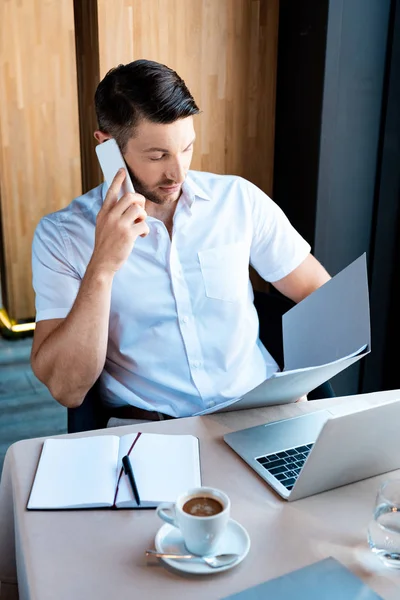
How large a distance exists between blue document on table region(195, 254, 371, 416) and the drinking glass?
0.97ft

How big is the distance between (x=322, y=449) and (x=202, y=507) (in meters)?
0.21

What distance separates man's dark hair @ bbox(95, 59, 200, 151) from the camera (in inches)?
61.5

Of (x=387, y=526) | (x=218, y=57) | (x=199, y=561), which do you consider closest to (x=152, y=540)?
(x=199, y=561)

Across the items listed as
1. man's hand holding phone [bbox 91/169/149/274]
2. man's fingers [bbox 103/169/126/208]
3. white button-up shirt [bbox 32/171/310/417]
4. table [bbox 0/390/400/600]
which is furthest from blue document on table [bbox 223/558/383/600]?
man's fingers [bbox 103/169/126/208]

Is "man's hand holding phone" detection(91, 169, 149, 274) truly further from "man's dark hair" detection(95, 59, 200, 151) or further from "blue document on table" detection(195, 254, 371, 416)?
"blue document on table" detection(195, 254, 371, 416)

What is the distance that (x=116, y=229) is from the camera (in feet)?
4.95

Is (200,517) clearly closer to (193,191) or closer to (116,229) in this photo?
(116,229)

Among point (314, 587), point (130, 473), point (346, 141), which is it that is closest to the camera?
point (314, 587)

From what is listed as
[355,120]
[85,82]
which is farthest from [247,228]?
[85,82]

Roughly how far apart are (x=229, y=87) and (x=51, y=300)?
49.1 inches

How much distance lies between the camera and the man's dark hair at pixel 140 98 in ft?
5.12

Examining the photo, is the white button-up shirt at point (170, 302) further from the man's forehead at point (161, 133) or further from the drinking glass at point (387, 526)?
the drinking glass at point (387, 526)

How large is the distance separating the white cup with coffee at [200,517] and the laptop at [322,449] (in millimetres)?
167

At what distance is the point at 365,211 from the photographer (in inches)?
96.2
